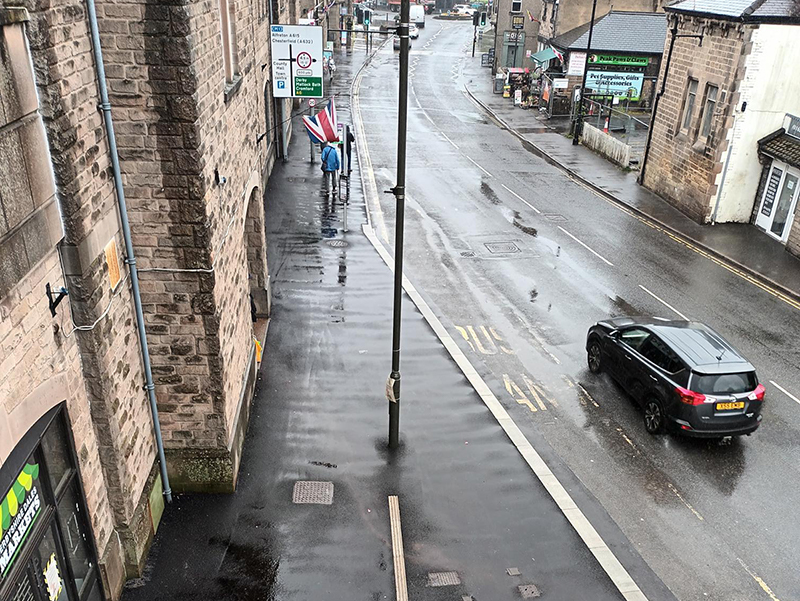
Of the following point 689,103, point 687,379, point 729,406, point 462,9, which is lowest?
point 729,406

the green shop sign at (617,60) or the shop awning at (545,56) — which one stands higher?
the green shop sign at (617,60)

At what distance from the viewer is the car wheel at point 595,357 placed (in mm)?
13712

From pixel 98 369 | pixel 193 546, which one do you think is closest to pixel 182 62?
pixel 98 369

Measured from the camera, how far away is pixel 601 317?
638 inches

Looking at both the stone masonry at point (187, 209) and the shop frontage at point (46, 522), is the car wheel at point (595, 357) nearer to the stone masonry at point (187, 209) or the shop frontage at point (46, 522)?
the stone masonry at point (187, 209)

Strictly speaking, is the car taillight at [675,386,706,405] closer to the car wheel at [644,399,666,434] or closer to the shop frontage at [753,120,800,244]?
the car wheel at [644,399,666,434]

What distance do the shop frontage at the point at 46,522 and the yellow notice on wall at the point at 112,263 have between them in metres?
1.57

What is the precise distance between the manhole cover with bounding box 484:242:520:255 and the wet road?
89 mm

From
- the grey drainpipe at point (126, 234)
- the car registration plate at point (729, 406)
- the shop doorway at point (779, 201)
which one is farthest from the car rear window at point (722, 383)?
the shop doorway at point (779, 201)

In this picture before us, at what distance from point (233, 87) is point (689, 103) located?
66.2 feet

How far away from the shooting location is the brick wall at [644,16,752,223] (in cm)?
2156

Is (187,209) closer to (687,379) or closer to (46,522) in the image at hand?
(46,522)

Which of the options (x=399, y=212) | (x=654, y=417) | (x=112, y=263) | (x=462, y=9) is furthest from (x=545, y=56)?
(x=462, y=9)

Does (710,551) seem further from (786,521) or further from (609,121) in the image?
(609,121)
